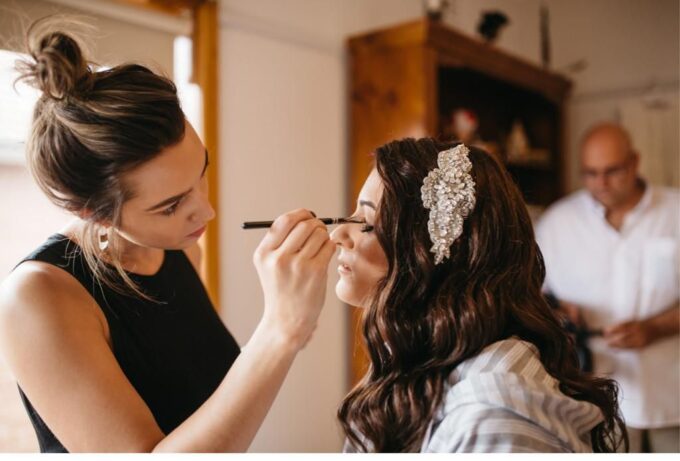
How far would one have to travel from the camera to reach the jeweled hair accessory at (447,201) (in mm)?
871

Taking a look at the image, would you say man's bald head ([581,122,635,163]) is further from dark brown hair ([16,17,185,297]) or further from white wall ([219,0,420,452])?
dark brown hair ([16,17,185,297])

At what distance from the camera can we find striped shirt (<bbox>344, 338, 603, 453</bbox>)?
694 millimetres

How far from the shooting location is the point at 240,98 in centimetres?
171

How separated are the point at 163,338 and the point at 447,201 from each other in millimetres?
491

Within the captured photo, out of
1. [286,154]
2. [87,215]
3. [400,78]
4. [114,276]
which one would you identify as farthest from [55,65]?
[400,78]

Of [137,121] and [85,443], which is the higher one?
[137,121]

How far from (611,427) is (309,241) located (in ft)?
1.90

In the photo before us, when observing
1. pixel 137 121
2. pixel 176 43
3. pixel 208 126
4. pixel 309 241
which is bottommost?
pixel 309 241

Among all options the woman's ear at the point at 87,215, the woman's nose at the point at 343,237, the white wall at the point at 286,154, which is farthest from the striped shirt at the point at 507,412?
the white wall at the point at 286,154

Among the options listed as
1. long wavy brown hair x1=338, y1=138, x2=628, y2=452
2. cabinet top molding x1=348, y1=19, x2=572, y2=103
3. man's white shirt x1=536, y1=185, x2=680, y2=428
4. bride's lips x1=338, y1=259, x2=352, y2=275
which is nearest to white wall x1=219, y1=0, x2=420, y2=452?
cabinet top molding x1=348, y1=19, x2=572, y2=103

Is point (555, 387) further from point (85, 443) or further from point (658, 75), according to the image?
point (658, 75)

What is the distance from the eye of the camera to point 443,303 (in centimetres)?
89

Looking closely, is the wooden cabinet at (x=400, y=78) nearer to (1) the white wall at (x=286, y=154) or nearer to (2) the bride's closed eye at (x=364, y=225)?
(1) the white wall at (x=286, y=154)
